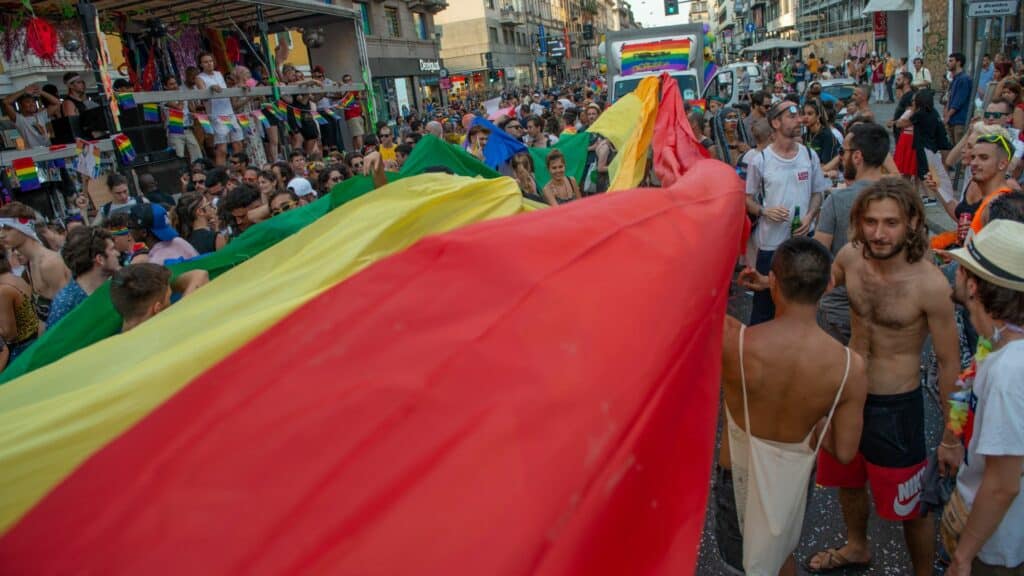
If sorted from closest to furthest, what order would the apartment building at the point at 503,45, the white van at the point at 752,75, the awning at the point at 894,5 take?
the white van at the point at 752,75 → the awning at the point at 894,5 → the apartment building at the point at 503,45

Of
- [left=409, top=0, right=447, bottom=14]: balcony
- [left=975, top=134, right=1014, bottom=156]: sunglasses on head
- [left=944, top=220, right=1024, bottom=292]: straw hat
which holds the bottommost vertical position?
[left=944, top=220, right=1024, bottom=292]: straw hat

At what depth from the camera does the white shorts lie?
1284 centimetres

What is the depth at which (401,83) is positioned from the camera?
35250 mm

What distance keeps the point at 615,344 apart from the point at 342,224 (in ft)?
6.04

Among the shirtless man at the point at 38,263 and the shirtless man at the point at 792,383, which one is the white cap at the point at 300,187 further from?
the shirtless man at the point at 792,383

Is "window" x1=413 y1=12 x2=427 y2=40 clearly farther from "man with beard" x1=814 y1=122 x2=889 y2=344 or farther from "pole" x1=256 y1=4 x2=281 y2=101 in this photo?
"man with beard" x1=814 y1=122 x2=889 y2=344

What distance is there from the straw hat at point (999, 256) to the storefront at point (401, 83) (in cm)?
2799

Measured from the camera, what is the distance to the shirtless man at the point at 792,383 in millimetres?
2494

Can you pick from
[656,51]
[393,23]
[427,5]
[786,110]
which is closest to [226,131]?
[656,51]

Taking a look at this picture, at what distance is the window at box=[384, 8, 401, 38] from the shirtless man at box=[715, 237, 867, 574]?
1393 inches

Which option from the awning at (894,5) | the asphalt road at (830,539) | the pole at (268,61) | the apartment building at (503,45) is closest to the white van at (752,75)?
the awning at (894,5)

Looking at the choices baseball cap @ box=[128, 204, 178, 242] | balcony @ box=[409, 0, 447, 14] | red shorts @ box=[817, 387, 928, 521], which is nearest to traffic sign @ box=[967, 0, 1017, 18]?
red shorts @ box=[817, 387, 928, 521]

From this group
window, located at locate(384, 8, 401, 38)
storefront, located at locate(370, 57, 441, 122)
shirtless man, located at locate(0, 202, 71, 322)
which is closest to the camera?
shirtless man, located at locate(0, 202, 71, 322)

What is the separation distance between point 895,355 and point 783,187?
8.67 feet
